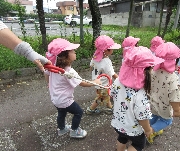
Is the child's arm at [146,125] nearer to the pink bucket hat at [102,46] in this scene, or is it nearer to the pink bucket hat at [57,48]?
the pink bucket hat at [57,48]

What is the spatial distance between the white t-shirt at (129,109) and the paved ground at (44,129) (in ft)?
2.63

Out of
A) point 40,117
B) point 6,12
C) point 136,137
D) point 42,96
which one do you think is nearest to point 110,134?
point 136,137

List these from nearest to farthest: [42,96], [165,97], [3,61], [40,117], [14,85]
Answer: [165,97] → [40,117] → [42,96] → [14,85] → [3,61]

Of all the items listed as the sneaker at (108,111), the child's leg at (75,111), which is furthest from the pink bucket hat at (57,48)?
the sneaker at (108,111)

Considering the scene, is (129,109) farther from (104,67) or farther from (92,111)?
(92,111)

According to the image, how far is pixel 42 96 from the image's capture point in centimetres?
434

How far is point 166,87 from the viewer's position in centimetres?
229

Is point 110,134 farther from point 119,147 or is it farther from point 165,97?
point 165,97

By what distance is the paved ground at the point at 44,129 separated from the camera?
2.76 metres

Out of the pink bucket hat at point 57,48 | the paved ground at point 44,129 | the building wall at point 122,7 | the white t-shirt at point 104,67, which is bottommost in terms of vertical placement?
the paved ground at point 44,129

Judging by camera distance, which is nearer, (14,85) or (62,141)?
(62,141)

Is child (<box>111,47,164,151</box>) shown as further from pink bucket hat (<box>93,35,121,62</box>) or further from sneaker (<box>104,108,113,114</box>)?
sneaker (<box>104,108,113,114</box>)

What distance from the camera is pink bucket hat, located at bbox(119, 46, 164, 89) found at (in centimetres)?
176

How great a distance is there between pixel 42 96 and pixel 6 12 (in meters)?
39.6
